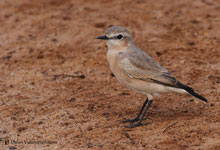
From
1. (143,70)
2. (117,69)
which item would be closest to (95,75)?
(117,69)

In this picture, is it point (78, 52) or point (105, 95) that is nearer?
point (105, 95)

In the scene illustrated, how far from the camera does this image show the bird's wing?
6762 millimetres

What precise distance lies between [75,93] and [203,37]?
13.8ft

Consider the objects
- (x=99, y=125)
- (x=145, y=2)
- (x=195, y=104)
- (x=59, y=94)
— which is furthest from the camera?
(x=145, y=2)

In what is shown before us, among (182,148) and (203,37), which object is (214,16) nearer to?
(203,37)

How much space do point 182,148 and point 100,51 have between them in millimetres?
4618

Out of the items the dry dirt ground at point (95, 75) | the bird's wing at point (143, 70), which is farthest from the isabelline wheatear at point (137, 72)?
the dry dirt ground at point (95, 75)

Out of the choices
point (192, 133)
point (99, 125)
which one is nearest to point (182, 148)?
point (192, 133)

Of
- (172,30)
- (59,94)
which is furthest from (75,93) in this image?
(172,30)

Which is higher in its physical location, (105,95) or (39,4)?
(39,4)

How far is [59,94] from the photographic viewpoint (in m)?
8.09

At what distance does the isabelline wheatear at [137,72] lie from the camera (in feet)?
22.2

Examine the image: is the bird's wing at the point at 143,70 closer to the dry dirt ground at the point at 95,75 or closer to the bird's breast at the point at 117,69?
the bird's breast at the point at 117,69

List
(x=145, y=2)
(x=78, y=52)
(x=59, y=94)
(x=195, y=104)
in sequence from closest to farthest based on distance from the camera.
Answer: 1. (x=195, y=104)
2. (x=59, y=94)
3. (x=78, y=52)
4. (x=145, y=2)
